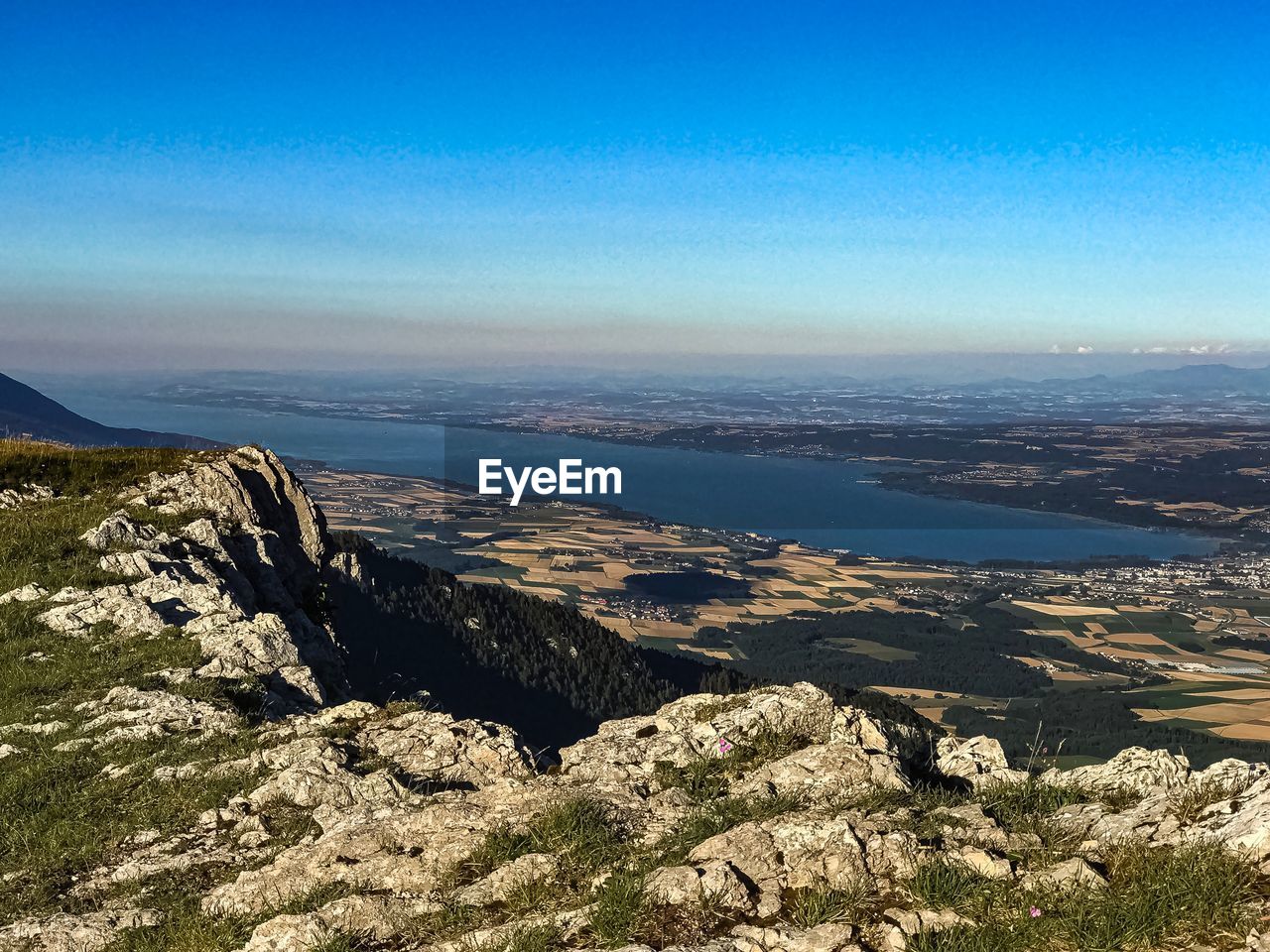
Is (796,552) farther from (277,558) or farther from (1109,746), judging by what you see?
(277,558)

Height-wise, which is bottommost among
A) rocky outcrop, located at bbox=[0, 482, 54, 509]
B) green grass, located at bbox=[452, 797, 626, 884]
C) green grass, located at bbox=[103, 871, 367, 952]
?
green grass, located at bbox=[103, 871, 367, 952]

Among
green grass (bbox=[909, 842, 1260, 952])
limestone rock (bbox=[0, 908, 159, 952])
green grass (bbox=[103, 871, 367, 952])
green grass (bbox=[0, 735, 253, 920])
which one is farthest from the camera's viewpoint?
green grass (bbox=[0, 735, 253, 920])

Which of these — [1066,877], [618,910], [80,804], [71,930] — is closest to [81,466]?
[80,804]

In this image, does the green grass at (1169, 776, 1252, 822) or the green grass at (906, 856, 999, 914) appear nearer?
the green grass at (906, 856, 999, 914)

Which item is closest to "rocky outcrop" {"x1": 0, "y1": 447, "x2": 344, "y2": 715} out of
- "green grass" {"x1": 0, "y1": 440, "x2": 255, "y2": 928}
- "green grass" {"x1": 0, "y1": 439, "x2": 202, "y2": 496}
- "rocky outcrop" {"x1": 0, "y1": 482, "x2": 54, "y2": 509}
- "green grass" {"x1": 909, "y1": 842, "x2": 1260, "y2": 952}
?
"green grass" {"x1": 0, "y1": 440, "x2": 255, "y2": 928}

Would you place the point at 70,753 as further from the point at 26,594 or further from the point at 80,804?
the point at 26,594

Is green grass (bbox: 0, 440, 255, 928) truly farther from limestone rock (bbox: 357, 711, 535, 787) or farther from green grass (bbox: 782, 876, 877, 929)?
green grass (bbox: 782, 876, 877, 929)

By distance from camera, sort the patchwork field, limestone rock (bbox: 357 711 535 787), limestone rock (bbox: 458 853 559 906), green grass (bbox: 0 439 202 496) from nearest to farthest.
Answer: limestone rock (bbox: 458 853 559 906) < limestone rock (bbox: 357 711 535 787) < green grass (bbox: 0 439 202 496) < the patchwork field

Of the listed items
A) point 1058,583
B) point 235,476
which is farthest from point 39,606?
point 1058,583

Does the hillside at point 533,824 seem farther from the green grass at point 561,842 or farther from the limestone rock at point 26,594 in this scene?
the limestone rock at point 26,594

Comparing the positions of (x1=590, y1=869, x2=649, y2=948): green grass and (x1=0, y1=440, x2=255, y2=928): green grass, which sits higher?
(x1=590, y1=869, x2=649, y2=948): green grass
